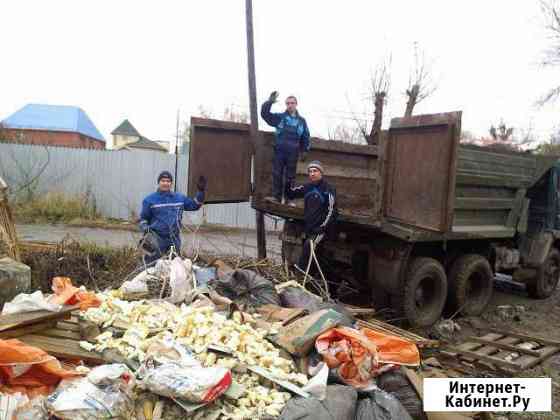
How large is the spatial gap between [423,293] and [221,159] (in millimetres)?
2957

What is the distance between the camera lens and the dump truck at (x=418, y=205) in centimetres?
520

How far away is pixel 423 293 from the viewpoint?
5.98 metres

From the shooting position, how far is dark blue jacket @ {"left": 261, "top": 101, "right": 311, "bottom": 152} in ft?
19.6

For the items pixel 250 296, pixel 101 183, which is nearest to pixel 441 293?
pixel 250 296

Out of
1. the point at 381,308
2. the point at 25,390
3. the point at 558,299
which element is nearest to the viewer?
the point at 25,390

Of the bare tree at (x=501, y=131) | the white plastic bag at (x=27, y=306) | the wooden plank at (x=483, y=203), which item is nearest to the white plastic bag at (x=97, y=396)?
the white plastic bag at (x=27, y=306)

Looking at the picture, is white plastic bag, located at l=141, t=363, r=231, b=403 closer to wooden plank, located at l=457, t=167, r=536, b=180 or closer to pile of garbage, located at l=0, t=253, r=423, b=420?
pile of garbage, located at l=0, t=253, r=423, b=420

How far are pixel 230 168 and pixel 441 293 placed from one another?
3003 mm

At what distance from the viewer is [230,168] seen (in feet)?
19.8

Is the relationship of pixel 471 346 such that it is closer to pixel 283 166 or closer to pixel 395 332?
pixel 395 332

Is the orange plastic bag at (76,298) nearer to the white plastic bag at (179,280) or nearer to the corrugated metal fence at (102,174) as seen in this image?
the white plastic bag at (179,280)

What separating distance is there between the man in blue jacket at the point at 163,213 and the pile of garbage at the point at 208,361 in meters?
1.01

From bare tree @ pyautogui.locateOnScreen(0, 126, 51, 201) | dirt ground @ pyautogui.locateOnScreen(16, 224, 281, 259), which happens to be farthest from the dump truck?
bare tree @ pyautogui.locateOnScreen(0, 126, 51, 201)

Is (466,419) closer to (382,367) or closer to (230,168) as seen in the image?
(382,367)
